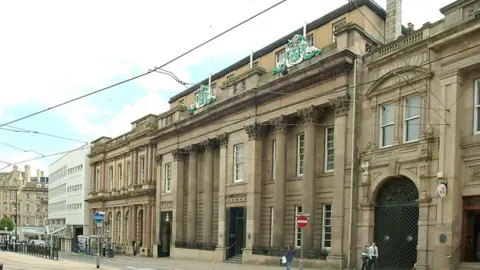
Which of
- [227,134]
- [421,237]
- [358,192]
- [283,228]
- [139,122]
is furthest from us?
Result: [139,122]

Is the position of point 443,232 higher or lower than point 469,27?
lower

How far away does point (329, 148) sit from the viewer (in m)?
27.2

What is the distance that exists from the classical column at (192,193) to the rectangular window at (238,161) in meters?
5.69

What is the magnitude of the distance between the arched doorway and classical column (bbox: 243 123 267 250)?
9.02m

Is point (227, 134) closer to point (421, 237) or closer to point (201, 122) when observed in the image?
point (201, 122)

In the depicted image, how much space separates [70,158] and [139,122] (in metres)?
24.4

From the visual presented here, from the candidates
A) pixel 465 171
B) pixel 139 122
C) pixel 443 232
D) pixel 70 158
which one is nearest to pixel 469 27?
Result: pixel 465 171

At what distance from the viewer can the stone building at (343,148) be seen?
19.5 metres

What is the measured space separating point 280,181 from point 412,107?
31.7 feet

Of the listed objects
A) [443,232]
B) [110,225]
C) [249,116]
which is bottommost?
[110,225]

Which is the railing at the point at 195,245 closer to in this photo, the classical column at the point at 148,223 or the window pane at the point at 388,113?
the classical column at the point at 148,223

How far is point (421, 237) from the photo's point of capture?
819 inches

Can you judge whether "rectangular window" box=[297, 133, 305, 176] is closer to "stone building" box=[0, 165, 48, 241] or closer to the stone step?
the stone step

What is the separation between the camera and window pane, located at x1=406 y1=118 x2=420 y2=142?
71.7ft
